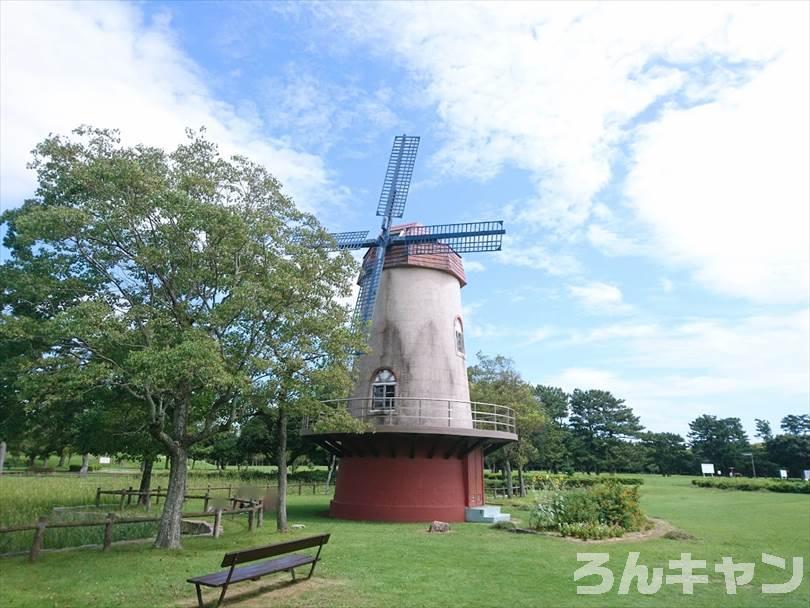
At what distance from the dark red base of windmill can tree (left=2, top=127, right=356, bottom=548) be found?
265 inches

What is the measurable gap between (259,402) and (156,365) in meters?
3.50

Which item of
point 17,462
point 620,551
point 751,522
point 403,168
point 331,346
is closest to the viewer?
point 620,551

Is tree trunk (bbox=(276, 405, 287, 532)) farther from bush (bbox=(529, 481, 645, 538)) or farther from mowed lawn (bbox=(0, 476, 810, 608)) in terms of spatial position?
bush (bbox=(529, 481, 645, 538))

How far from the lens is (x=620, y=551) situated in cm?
1318

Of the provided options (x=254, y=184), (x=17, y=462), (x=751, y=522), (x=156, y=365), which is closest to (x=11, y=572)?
(x=156, y=365)

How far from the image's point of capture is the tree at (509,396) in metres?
32.1

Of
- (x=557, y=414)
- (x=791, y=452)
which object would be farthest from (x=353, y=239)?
(x=791, y=452)

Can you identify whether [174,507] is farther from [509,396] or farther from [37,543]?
[509,396]

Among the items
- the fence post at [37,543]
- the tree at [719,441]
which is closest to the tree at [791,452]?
the tree at [719,441]

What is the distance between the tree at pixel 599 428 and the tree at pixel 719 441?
46.2 ft

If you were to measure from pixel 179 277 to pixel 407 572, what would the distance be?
817cm

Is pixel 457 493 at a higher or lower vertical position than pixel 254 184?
lower

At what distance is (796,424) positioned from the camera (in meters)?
90.9

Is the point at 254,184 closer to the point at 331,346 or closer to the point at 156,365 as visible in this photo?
the point at 331,346
